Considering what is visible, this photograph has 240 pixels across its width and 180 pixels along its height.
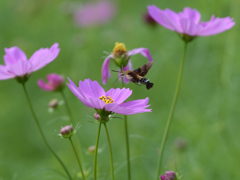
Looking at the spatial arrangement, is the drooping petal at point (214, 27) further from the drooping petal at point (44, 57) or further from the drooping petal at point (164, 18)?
the drooping petal at point (44, 57)

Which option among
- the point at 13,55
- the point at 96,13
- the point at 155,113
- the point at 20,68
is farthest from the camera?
the point at 96,13

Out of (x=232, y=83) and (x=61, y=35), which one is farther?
(x=61, y=35)

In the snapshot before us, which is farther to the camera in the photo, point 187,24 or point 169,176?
point 187,24

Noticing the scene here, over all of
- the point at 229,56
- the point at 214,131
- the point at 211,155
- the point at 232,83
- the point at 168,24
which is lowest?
the point at 211,155

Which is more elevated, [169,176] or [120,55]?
[120,55]

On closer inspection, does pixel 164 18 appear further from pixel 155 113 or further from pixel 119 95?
pixel 155 113

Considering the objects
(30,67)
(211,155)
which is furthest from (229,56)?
(30,67)

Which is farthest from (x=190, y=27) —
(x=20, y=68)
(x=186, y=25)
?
(x=20, y=68)

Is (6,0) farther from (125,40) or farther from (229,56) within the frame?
(229,56)
